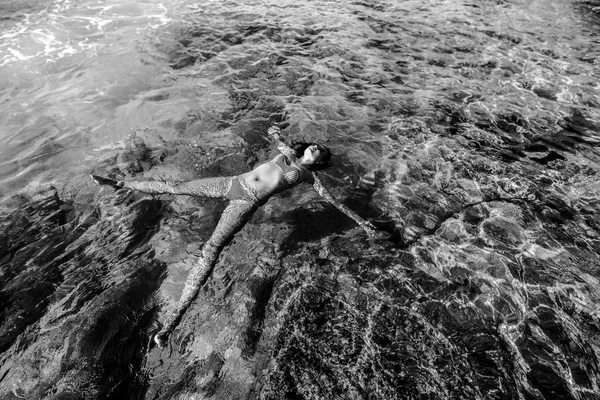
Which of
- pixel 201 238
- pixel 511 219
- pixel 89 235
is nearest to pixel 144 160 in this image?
pixel 89 235

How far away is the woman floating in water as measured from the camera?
6.21m

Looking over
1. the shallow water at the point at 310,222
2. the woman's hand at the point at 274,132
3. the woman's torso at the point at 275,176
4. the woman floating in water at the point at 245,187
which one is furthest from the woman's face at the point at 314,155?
the woman's hand at the point at 274,132

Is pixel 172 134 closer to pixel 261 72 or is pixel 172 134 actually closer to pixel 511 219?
pixel 261 72

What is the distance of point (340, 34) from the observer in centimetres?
1394

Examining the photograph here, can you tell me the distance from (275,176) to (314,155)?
115 cm

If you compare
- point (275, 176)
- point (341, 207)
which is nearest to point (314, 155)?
point (275, 176)

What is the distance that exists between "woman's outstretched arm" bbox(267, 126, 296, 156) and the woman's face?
44 centimetres

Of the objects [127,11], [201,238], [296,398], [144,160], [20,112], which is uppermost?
[127,11]

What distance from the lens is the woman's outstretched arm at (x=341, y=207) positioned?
6.60 meters

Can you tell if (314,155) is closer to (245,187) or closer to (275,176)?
(275,176)

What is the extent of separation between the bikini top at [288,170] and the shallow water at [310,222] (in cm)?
55

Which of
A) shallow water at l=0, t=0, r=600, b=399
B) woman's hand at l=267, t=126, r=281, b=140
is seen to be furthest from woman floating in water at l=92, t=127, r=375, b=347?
woman's hand at l=267, t=126, r=281, b=140

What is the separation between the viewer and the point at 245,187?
6898 millimetres

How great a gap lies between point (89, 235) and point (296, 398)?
5.25 metres
